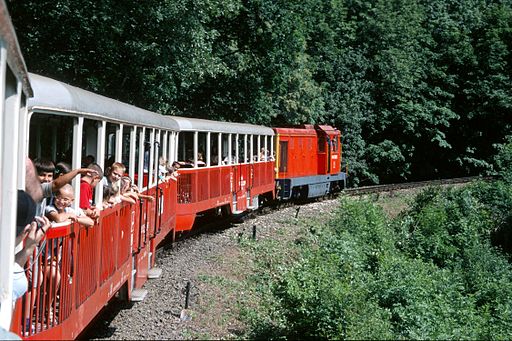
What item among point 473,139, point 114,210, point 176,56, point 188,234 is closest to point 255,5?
point 176,56

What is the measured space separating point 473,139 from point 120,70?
93.5 ft

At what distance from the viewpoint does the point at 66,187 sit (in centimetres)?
Answer: 618

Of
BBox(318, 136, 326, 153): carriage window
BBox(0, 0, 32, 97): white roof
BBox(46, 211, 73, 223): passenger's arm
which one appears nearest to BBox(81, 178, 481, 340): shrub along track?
BBox(46, 211, 73, 223): passenger's arm

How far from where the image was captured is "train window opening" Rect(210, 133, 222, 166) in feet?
61.7

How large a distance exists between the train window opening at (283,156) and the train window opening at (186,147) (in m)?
10.1

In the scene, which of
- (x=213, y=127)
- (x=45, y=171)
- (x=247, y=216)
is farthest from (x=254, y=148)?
(x=45, y=171)

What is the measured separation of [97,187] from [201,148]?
32.9 feet

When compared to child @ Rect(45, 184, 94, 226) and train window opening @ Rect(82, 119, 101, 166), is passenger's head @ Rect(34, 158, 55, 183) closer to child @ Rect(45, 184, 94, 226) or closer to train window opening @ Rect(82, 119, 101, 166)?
child @ Rect(45, 184, 94, 226)

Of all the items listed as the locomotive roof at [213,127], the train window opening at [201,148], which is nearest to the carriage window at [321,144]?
the locomotive roof at [213,127]

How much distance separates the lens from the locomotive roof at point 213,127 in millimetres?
16969

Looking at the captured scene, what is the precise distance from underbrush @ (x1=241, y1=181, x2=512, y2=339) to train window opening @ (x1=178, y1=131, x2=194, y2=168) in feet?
7.56

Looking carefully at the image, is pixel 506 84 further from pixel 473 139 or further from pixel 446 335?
pixel 446 335

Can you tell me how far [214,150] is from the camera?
19016mm

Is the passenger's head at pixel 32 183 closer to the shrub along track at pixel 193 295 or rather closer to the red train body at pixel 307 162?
the shrub along track at pixel 193 295
